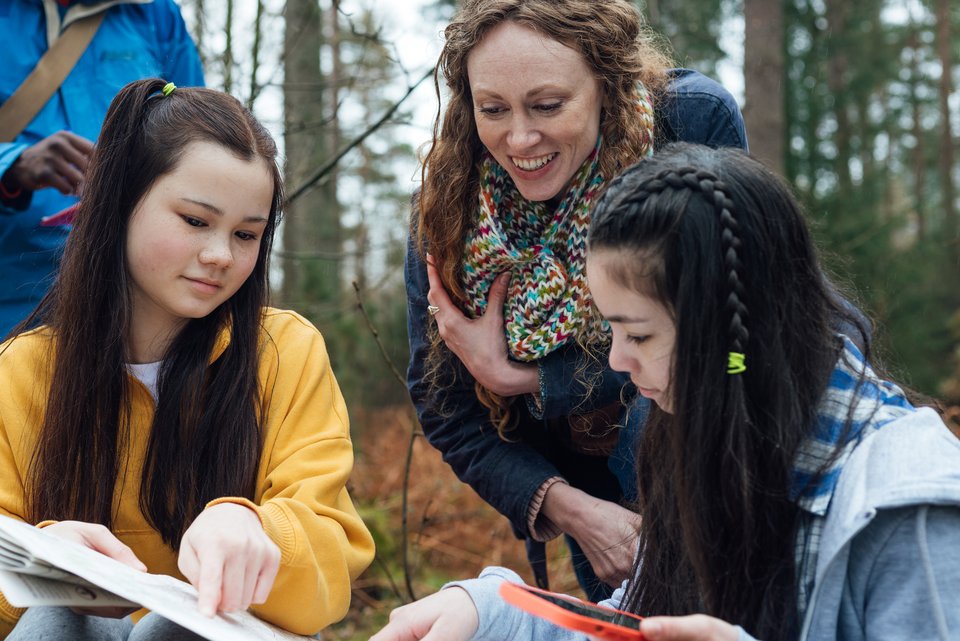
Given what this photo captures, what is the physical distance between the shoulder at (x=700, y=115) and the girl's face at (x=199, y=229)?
3.20ft

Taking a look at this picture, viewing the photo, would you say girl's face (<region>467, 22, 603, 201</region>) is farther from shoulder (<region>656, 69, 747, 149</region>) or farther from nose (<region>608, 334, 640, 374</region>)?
nose (<region>608, 334, 640, 374</region>)

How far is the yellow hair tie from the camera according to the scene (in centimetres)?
144

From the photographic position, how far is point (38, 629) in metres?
1.64

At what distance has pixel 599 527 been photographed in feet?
7.36

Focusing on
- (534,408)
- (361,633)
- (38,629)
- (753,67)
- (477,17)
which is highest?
(753,67)

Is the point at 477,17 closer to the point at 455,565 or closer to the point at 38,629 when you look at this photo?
the point at 38,629

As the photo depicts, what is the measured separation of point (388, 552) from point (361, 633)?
2.62ft

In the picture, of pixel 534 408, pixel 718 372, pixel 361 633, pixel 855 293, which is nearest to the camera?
pixel 718 372

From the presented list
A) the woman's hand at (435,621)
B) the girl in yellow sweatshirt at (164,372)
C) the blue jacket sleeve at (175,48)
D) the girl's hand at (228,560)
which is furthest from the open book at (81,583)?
the blue jacket sleeve at (175,48)

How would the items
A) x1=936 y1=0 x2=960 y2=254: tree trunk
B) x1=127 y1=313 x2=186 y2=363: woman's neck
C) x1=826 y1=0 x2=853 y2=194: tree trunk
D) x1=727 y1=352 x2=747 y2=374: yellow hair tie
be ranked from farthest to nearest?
1. x1=936 y1=0 x2=960 y2=254: tree trunk
2. x1=826 y1=0 x2=853 y2=194: tree trunk
3. x1=127 y1=313 x2=186 y2=363: woman's neck
4. x1=727 y1=352 x2=747 y2=374: yellow hair tie

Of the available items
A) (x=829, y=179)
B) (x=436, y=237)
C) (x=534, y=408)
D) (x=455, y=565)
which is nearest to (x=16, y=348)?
(x=436, y=237)

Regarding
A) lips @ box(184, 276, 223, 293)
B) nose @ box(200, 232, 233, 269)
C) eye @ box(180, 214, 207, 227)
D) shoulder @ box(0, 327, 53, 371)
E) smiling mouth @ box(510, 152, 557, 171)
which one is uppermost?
smiling mouth @ box(510, 152, 557, 171)

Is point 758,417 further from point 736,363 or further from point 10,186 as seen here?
point 10,186

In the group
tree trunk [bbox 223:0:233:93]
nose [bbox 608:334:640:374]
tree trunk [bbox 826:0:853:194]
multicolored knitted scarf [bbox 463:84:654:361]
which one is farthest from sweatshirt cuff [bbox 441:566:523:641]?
tree trunk [bbox 826:0:853:194]
